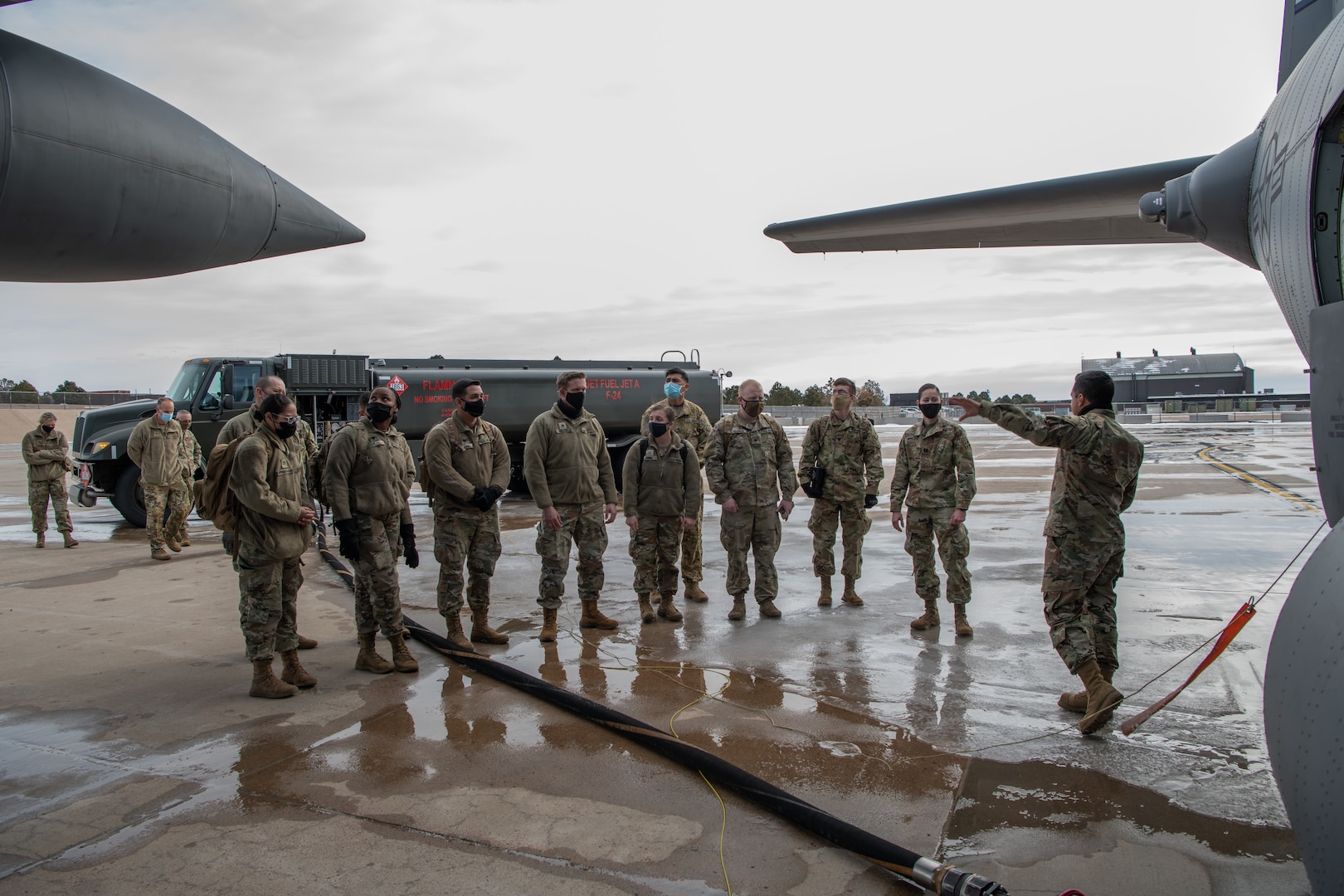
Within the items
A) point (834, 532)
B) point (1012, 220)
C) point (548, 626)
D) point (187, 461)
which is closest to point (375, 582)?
point (548, 626)

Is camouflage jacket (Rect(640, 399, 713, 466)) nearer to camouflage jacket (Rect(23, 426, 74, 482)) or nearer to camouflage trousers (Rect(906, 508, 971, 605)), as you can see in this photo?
camouflage trousers (Rect(906, 508, 971, 605))

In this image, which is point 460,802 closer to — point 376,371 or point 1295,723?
point 1295,723

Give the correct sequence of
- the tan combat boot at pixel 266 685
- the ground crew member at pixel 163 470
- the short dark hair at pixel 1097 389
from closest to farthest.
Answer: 1. the short dark hair at pixel 1097 389
2. the tan combat boot at pixel 266 685
3. the ground crew member at pixel 163 470

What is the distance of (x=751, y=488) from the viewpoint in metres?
6.46

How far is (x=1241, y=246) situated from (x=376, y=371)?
1129cm

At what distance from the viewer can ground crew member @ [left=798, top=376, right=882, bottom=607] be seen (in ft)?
21.8

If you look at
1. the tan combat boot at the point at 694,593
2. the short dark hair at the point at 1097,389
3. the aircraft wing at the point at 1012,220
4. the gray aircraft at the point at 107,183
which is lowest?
the tan combat boot at the point at 694,593

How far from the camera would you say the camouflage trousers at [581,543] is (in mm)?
5840

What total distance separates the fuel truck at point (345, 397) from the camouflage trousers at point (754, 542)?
227 inches

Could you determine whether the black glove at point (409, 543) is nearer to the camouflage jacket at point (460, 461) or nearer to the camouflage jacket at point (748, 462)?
the camouflage jacket at point (460, 461)

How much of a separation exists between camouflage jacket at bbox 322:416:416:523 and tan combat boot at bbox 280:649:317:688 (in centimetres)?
82

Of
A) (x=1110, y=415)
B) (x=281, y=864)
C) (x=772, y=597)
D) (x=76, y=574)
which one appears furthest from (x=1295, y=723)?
(x=76, y=574)

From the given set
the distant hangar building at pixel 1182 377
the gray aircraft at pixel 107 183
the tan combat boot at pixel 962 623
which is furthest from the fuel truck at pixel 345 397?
the distant hangar building at pixel 1182 377

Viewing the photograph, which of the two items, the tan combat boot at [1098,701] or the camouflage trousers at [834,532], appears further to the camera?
the camouflage trousers at [834,532]
